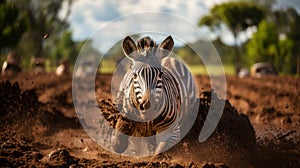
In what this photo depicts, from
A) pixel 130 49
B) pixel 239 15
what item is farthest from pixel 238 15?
pixel 130 49

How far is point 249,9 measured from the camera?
4988cm

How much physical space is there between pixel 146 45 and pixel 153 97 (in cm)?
81

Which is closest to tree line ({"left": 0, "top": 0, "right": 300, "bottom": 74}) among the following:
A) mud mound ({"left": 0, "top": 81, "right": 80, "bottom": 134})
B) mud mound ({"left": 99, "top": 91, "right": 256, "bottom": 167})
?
mud mound ({"left": 0, "top": 81, "right": 80, "bottom": 134})

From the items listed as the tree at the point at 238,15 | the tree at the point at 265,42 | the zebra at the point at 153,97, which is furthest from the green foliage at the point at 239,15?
the zebra at the point at 153,97

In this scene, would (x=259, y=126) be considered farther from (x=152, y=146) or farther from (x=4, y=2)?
(x=4, y=2)

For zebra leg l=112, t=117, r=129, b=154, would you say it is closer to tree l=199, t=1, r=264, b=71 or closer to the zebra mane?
the zebra mane

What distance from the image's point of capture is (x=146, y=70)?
460 cm

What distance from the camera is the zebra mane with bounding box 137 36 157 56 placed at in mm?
4912

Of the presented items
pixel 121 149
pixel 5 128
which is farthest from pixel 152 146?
pixel 5 128

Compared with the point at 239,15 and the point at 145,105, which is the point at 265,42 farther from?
the point at 145,105

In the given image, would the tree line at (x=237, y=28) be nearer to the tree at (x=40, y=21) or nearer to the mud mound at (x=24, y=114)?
the tree at (x=40, y=21)

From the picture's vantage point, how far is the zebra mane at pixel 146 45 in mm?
4912

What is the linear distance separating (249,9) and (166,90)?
1878 inches

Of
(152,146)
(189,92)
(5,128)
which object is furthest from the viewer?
(5,128)
